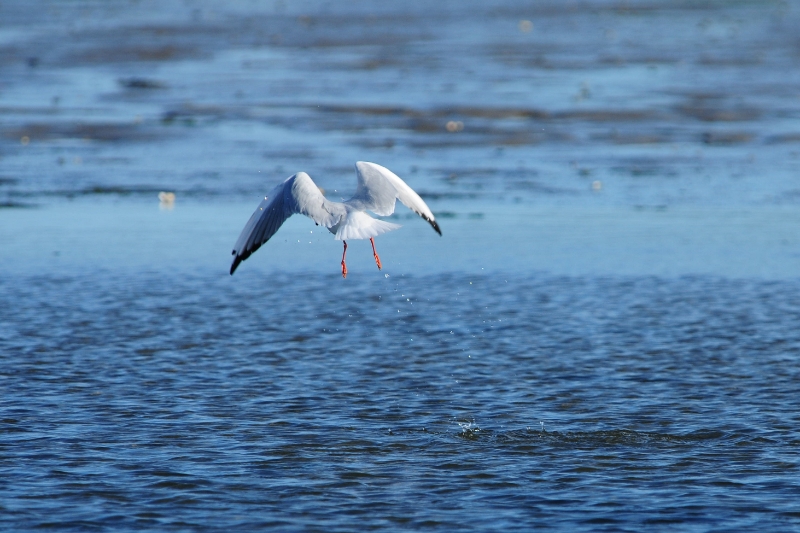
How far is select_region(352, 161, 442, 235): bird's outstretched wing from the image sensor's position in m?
7.11

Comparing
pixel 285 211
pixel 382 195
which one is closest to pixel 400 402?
pixel 382 195

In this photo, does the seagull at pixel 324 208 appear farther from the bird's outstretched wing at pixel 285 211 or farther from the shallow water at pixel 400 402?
the shallow water at pixel 400 402

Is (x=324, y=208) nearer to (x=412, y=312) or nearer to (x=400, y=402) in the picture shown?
(x=400, y=402)

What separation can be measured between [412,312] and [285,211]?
300cm

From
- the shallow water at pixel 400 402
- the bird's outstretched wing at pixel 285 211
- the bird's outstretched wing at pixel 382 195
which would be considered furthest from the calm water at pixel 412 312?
the bird's outstretched wing at pixel 382 195

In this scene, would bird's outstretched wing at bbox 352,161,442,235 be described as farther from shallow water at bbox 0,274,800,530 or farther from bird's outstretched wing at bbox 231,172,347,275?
shallow water at bbox 0,274,800,530

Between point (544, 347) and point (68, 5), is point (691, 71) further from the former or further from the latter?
point (68, 5)

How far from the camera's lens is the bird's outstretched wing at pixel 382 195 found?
7.11 meters

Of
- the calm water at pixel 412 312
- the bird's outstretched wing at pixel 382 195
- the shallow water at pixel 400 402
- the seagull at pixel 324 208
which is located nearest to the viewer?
the shallow water at pixel 400 402

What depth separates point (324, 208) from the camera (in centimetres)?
699

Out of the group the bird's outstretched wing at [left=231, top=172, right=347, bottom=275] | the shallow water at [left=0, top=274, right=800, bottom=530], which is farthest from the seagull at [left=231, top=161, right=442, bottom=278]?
the shallow water at [left=0, top=274, right=800, bottom=530]

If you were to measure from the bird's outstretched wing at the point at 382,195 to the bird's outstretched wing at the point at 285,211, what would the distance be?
0.60ft

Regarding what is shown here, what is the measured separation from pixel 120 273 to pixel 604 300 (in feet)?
13.8

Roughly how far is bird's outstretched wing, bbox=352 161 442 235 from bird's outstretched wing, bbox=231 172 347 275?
18 centimetres
